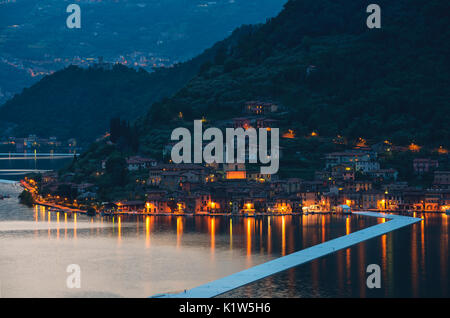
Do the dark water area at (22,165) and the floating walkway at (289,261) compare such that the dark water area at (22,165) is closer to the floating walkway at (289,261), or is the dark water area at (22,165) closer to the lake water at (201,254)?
the lake water at (201,254)

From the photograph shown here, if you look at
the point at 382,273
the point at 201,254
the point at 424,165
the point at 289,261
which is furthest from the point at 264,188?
the point at 382,273

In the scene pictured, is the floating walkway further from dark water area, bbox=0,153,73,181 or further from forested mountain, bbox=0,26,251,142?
forested mountain, bbox=0,26,251,142

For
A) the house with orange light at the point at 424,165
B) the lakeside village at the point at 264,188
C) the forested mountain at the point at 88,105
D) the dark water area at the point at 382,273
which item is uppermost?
the forested mountain at the point at 88,105

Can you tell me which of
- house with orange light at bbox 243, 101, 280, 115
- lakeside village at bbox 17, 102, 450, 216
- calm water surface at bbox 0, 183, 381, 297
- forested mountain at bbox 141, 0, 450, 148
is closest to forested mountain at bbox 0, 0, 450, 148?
forested mountain at bbox 141, 0, 450, 148

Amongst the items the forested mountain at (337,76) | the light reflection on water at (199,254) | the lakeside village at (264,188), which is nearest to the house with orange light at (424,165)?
the lakeside village at (264,188)
